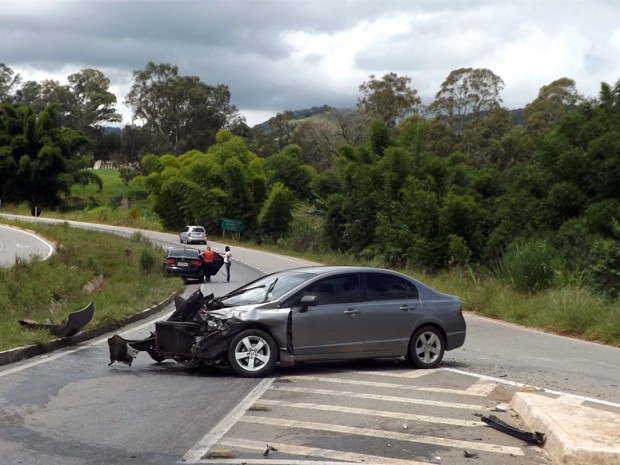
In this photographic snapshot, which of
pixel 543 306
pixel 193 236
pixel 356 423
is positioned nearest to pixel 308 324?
pixel 356 423

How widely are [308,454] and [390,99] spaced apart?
230 ft

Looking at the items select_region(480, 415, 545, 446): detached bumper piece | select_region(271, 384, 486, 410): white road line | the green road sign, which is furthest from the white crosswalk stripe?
the green road sign

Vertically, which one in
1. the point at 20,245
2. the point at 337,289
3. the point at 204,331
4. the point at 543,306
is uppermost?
the point at 337,289

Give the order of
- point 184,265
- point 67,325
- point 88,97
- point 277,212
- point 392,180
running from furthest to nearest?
point 88,97 < point 277,212 < point 392,180 < point 184,265 < point 67,325

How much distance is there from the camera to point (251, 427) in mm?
8828

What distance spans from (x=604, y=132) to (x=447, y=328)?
20.6 metres

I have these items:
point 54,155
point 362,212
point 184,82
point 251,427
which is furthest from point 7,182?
point 251,427

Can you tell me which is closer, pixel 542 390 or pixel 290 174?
pixel 542 390

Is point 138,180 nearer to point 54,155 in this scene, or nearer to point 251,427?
point 54,155

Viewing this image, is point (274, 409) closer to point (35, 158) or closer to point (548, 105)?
point (548, 105)

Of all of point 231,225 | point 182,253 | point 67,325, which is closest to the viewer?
point 67,325

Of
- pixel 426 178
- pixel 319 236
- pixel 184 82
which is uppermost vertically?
pixel 184 82

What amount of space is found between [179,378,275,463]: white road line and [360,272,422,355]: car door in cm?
187

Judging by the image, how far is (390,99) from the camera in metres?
76.3
